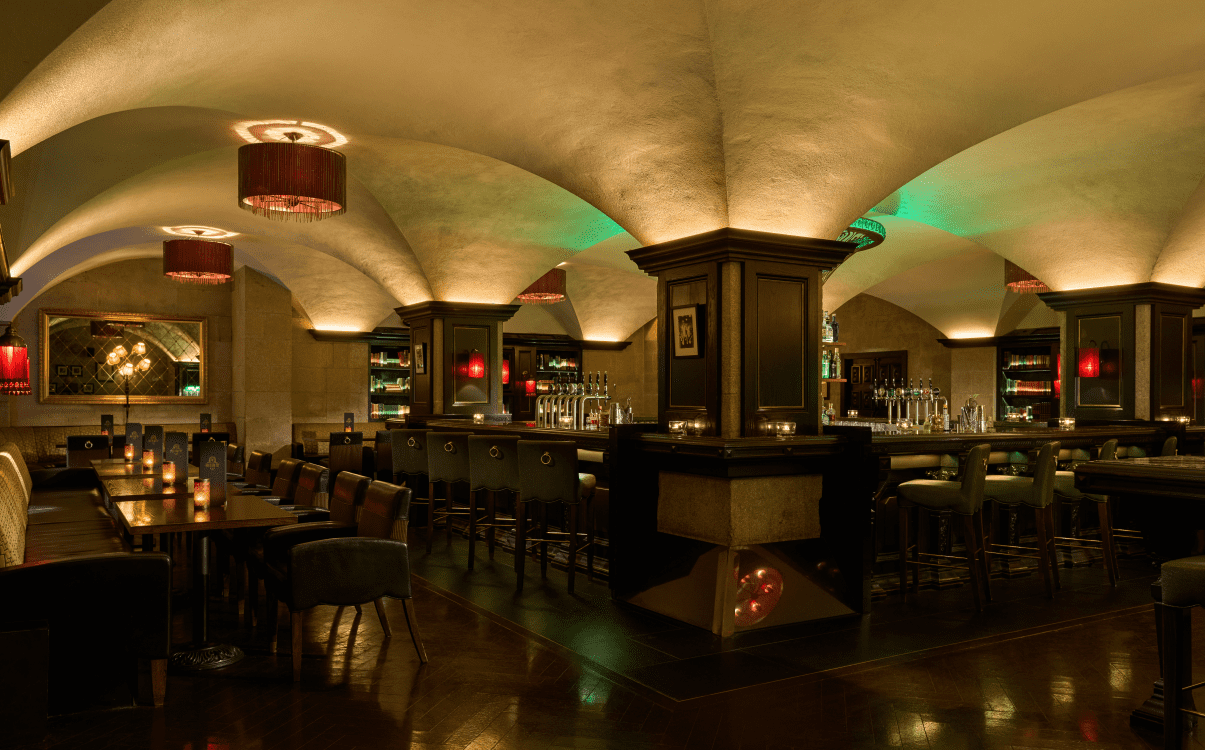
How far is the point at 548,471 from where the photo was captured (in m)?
5.39

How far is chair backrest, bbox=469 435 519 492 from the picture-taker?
5.88m

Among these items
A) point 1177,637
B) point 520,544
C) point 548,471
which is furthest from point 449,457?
point 1177,637

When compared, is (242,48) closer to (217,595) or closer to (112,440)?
(217,595)

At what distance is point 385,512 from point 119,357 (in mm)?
10286

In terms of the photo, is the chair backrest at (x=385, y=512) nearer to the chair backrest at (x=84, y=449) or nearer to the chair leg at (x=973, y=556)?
the chair leg at (x=973, y=556)

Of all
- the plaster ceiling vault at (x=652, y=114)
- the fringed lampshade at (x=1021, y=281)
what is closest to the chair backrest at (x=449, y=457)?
the plaster ceiling vault at (x=652, y=114)

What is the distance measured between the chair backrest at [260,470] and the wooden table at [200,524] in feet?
7.38

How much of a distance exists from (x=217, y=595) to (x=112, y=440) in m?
6.35

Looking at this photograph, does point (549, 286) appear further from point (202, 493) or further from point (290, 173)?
point (202, 493)

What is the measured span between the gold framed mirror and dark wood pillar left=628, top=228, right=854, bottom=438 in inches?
384

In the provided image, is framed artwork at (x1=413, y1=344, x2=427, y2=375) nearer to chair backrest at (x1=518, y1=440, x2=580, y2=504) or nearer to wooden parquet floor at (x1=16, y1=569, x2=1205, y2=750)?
chair backrest at (x1=518, y1=440, x2=580, y2=504)

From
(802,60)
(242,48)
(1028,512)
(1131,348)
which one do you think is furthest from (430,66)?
(1131,348)

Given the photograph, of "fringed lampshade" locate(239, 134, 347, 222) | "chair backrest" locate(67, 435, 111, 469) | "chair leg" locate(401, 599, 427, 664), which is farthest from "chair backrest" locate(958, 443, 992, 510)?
"chair backrest" locate(67, 435, 111, 469)

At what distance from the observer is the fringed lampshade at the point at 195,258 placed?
8.84 meters
